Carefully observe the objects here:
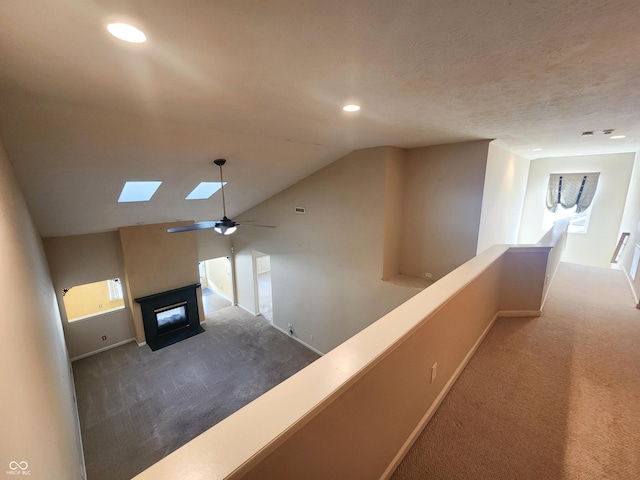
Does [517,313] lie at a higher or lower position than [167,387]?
higher

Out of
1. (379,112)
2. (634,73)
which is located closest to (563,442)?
(634,73)

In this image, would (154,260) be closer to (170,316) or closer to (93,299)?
(170,316)

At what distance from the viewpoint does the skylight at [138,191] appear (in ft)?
16.2

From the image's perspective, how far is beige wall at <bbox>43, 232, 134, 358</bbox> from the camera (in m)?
6.18

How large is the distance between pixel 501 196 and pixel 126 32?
6227 millimetres

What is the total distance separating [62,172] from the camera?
351 cm

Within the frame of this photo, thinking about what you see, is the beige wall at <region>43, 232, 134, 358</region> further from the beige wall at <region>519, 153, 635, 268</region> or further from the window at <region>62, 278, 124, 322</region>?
the beige wall at <region>519, 153, 635, 268</region>

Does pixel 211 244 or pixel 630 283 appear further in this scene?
pixel 211 244

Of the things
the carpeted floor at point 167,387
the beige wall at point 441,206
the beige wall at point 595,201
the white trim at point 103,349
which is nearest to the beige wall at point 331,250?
the beige wall at point 441,206

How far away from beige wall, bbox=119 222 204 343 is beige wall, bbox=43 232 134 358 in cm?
40

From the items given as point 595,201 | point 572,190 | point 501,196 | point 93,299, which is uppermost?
point 572,190

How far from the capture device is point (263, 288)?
11.1 m

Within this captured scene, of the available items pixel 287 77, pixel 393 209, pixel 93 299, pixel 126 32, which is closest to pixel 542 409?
pixel 287 77

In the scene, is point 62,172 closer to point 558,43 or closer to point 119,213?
point 119,213
